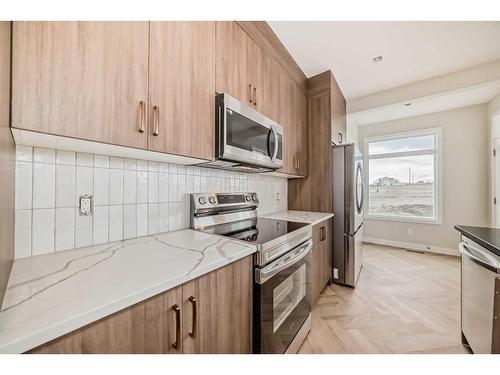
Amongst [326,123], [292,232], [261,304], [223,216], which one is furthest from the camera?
[326,123]

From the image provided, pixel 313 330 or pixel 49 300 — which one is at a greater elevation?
pixel 49 300

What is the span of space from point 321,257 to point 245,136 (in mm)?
1521

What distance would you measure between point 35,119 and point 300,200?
2.47m

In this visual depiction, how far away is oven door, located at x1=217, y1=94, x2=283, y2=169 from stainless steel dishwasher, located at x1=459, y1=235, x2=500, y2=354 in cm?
140

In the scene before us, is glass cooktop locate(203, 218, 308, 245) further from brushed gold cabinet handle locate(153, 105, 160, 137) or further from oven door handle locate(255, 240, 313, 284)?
brushed gold cabinet handle locate(153, 105, 160, 137)

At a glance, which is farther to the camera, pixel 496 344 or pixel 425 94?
pixel 425 94

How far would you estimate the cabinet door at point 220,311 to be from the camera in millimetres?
750

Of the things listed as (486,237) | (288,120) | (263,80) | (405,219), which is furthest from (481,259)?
(405,219)

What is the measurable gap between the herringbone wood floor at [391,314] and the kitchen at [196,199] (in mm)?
20

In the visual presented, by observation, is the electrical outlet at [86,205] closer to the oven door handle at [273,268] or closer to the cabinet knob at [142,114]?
the cabinet knob at [142,114]

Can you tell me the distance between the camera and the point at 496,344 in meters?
1.09

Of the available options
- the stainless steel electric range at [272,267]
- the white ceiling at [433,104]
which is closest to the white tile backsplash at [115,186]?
the stainless steel electric range at [272,267]
